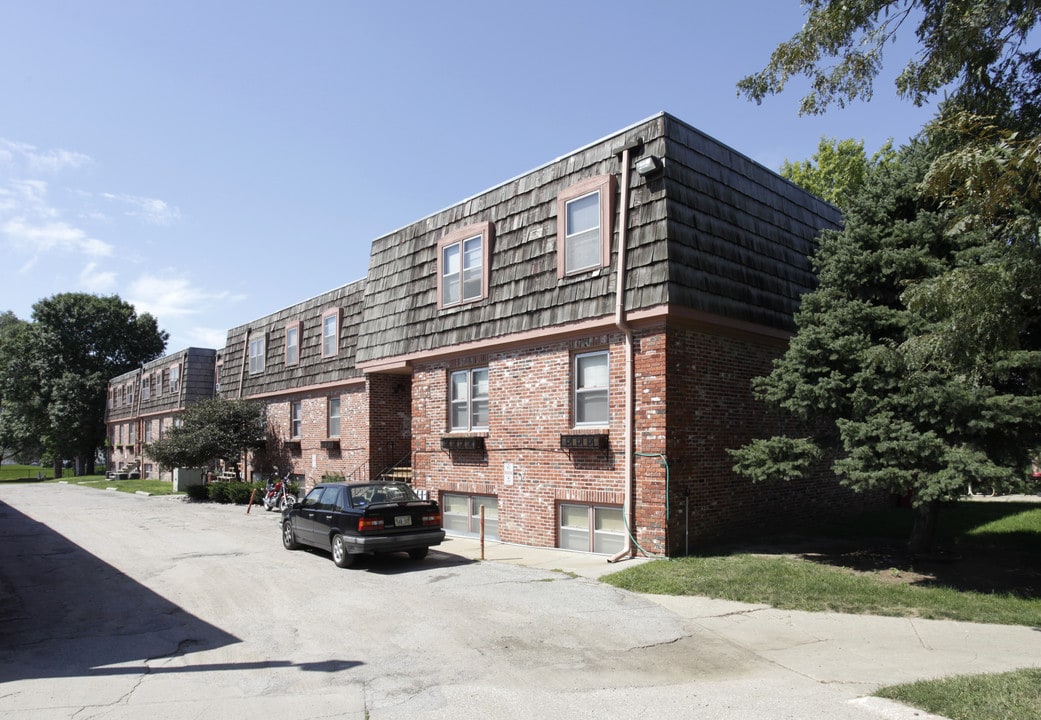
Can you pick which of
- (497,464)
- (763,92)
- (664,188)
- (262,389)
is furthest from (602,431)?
(262,389)

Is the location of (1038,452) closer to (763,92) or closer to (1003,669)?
(1003,669)

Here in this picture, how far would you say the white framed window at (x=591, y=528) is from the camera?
40.5 feet

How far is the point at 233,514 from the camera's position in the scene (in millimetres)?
20984

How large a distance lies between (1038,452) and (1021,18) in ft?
17.3

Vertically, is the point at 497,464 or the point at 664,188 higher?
the point at 664,188

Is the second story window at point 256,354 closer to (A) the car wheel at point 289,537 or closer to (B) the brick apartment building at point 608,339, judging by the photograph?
(B) the brick apartment building at point 608,339

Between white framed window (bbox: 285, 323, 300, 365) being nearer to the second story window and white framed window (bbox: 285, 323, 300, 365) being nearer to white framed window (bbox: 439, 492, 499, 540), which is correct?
the second story window

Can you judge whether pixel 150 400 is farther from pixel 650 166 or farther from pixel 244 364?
pixel 650 166

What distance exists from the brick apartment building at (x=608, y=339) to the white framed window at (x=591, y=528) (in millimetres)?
37

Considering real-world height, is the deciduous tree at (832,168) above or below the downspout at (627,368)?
above

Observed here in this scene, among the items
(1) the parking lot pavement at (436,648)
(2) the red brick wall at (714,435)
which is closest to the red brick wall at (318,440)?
(1) the parking lot pavement at (436,648)

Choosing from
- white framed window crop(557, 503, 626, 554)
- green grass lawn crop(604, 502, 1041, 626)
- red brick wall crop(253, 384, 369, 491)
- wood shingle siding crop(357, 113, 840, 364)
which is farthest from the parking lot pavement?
red brick wall crop(253, 384, 369, 491)

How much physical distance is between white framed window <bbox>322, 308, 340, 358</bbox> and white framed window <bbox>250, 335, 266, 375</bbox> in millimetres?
5461

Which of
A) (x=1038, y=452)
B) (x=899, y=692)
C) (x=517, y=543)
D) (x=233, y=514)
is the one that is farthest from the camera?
(x=233, y=514)
